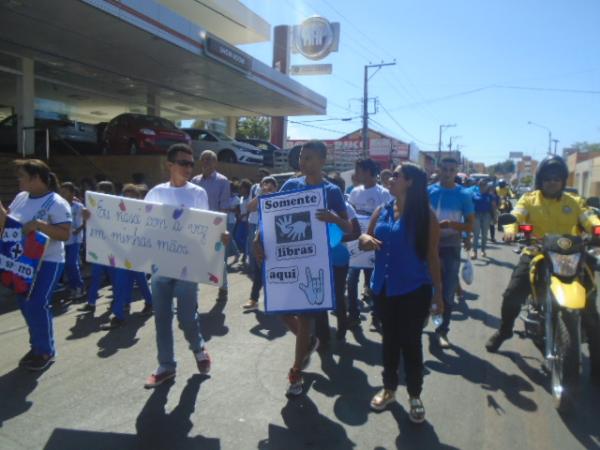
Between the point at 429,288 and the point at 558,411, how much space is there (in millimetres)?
1419

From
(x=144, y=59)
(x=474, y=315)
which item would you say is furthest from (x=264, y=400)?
(x=144, y=59)

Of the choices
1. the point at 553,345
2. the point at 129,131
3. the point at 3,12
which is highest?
the point at 3,12

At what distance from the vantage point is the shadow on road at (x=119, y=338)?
15.5ft

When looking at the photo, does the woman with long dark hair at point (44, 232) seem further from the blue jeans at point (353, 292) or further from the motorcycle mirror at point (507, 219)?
the motorcycle mirror at point (507, 219)

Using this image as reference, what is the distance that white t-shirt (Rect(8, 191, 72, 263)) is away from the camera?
13.7 feet

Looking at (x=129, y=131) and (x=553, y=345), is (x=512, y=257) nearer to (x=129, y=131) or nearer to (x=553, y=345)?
(x=553, y=345)

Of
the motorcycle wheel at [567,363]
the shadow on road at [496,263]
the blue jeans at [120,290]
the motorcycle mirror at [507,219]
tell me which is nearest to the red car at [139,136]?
the shadow on road at [496,263]

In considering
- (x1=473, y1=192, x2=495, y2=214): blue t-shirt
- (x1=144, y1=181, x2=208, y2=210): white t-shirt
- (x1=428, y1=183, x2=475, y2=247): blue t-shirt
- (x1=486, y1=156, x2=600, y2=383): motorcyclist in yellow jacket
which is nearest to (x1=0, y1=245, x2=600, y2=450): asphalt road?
(x1=486, y1=156, x2=600, y2=383): motorcyclist in yellow jacket

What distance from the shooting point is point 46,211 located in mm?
4191

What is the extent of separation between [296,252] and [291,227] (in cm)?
20

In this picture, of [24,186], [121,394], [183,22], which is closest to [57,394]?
[121,394]

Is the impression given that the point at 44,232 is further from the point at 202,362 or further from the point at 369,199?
the point at 369,199

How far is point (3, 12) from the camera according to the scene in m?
12.0

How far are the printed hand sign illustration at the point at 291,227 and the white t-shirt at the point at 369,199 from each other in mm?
2247
